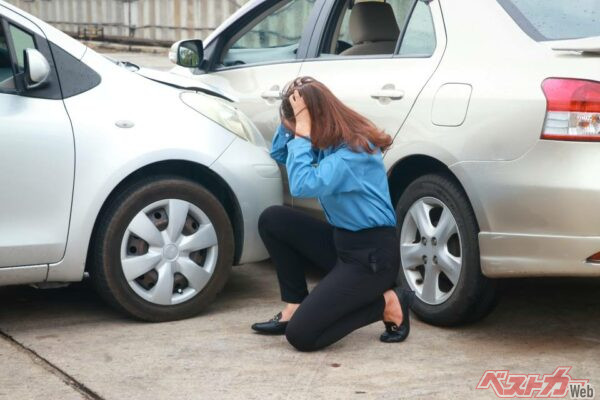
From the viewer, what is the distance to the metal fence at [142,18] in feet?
60.0

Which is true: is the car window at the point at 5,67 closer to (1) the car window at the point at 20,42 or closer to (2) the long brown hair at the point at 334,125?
(1) the car window at the point at 20,42

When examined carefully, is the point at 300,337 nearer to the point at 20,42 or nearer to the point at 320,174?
the point at 320,174

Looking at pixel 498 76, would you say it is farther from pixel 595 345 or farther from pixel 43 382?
pixel 43 382

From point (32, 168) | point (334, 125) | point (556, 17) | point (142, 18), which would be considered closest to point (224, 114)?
point (334, 125)

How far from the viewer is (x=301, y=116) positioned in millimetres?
4828

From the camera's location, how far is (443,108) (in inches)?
193

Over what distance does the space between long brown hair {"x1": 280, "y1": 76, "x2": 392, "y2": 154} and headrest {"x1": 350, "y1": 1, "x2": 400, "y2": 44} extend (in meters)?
1.20

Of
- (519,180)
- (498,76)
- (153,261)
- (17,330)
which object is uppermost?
(498,76)

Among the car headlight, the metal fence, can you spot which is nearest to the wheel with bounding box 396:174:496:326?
the car headlight

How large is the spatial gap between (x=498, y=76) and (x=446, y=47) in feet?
1.29

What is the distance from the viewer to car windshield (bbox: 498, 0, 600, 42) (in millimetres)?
4680

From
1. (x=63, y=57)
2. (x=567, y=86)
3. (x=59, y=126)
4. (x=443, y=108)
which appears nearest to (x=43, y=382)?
(x=59, y=126)

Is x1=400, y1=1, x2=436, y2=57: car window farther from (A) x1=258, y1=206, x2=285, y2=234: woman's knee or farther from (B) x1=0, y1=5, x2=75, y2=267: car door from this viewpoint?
(B) x1=0, y1=5, x2=75, y2=267: car door

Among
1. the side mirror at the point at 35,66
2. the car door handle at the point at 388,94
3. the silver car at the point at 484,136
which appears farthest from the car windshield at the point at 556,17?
the side mirror at the point at 35,66
